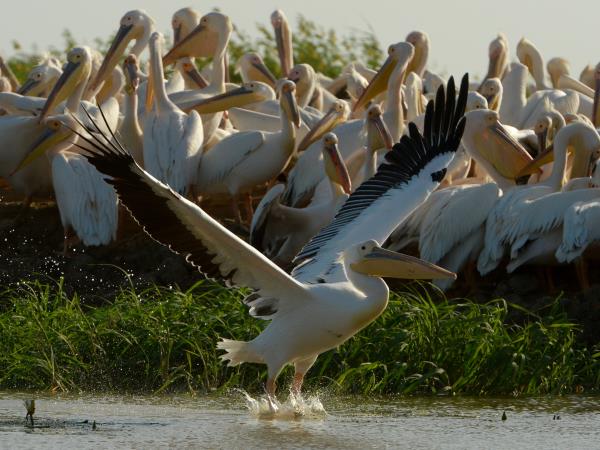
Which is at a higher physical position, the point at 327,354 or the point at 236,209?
the point at 236,209

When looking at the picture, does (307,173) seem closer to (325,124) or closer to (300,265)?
(325,124)

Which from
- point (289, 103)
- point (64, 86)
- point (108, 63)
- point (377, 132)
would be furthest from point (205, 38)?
point (377, 132)

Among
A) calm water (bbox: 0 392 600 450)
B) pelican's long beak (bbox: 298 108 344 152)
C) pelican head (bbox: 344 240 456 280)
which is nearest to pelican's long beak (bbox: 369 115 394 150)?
pelican's long beak (bbox: 298 108 344 152)

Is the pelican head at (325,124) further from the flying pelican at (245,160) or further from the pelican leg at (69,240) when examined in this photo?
the pelican leg at (69,240)

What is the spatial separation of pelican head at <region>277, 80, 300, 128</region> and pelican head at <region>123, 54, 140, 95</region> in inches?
48.7

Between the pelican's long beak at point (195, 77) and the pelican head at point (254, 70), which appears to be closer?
the pelican's long beak at point (195, 77)

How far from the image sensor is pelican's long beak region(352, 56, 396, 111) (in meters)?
13.0

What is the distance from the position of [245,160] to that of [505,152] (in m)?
1.78

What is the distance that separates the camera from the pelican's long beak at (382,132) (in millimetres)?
10695

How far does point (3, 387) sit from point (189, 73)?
23.5ft

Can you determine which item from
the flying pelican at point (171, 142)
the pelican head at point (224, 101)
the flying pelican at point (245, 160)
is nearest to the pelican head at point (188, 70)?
the pelican head at point (224, 101)

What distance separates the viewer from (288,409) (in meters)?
6.74

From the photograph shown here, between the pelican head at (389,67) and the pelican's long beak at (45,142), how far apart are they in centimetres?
270

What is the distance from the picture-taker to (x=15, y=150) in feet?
38.9
